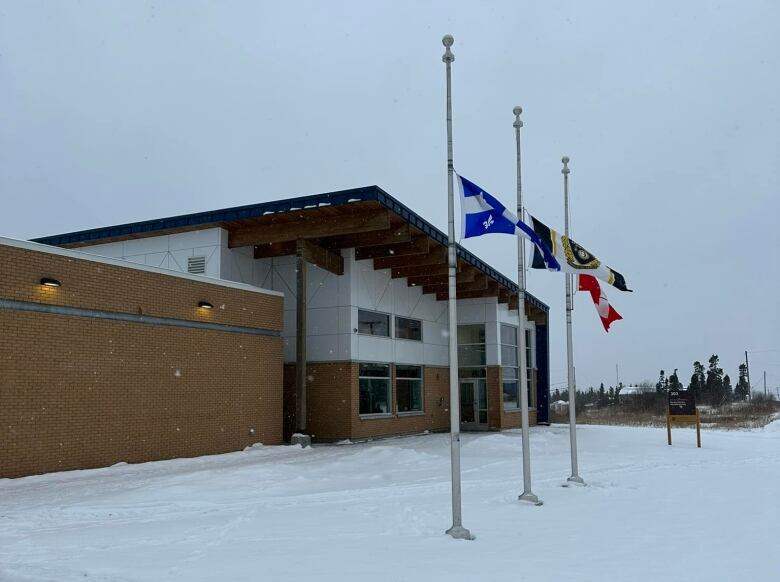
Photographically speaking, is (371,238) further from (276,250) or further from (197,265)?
(197,265)

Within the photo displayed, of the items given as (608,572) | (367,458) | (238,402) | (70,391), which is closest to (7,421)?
(70,391)

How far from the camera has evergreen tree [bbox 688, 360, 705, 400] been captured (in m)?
80.6

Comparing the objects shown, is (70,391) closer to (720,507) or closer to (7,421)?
(7,421)

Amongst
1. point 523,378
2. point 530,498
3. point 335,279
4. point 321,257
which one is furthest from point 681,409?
point 530,498

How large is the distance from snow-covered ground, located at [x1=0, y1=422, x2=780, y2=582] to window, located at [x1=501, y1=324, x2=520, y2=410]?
14697mm

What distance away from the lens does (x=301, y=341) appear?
21.0 meters

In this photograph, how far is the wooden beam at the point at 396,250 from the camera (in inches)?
899

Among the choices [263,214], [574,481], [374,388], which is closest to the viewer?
[574,481]

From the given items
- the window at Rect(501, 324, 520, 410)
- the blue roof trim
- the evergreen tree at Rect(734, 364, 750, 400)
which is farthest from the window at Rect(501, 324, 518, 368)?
the evergreen tree at Rect(734, 364, 750, 400)

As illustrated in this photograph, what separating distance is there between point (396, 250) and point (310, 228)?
375cm

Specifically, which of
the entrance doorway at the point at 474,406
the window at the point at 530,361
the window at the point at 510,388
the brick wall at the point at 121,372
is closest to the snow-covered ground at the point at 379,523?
the brick wall at the point at 121,372

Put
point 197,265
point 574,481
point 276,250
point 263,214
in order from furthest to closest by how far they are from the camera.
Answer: point 276,250 → point 197,265 → point 263,214 → point 574,481

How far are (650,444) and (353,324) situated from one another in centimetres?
1060

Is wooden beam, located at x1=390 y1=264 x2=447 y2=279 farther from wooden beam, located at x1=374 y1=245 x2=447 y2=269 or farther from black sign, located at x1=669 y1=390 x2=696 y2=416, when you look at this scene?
black sign, located at x1=669 y1=390 x2=696 y2=416
